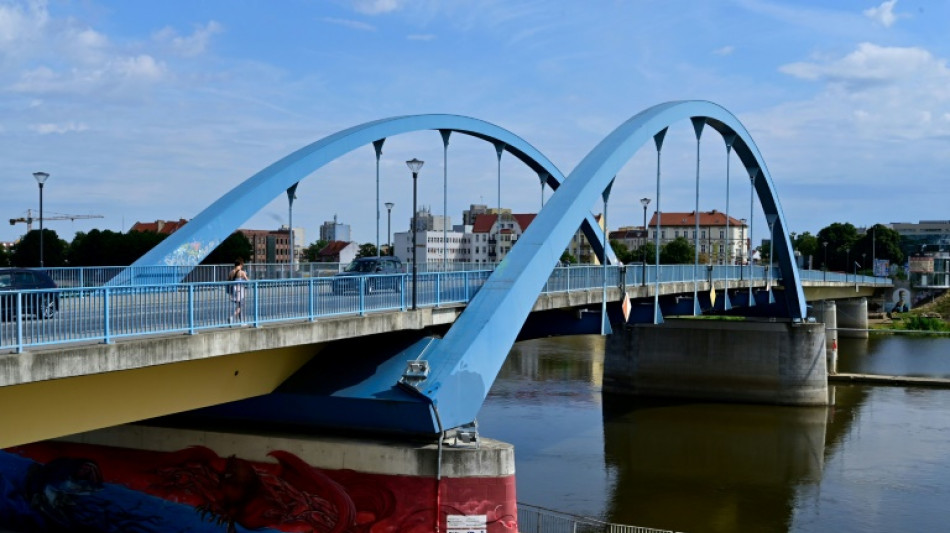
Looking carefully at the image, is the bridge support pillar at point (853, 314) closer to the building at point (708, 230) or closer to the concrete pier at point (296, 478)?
the building at point (708, 230)

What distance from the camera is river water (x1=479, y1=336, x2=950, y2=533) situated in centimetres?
2594

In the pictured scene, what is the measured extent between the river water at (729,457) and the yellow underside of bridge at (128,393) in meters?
11.4

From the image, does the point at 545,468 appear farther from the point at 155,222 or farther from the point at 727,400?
the point at 155,222

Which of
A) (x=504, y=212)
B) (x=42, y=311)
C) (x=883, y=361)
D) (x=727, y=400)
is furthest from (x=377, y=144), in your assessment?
(x=504, y=212)

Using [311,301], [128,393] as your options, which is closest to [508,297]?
[311,301]

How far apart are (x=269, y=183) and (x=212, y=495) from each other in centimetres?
886

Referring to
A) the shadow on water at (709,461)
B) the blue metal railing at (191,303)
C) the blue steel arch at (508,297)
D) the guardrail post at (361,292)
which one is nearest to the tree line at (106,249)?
the shadow on water at (709,461)

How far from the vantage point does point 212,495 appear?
19109 millimetres

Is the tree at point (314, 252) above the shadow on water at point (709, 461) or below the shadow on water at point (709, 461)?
above

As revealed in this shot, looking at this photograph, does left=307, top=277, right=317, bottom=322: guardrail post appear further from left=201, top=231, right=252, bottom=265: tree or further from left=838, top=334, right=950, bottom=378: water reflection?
left=201, top=231, right=252, bottom=265: tree

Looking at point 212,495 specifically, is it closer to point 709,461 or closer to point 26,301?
point 26,301

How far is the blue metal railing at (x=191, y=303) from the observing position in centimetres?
1258

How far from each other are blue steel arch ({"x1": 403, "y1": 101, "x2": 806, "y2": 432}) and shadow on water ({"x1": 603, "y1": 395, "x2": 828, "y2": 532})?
7322mm

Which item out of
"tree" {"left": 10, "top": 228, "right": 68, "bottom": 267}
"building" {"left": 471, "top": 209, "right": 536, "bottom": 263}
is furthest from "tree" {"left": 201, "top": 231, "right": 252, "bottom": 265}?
"building" {"left": 471, "top": 209, "right": 536, "bottom": 263}
